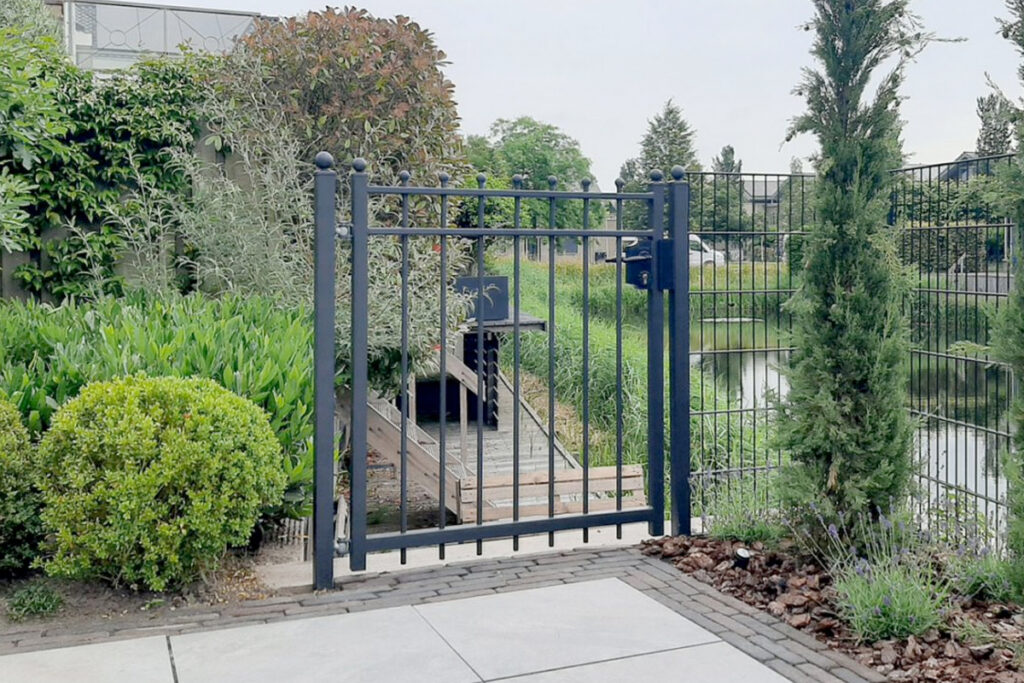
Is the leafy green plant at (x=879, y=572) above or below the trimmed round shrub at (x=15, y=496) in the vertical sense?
below

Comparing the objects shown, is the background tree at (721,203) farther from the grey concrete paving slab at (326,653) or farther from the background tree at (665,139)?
the background tree at (665,139)

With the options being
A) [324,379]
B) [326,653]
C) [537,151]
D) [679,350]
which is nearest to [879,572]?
[679,350]

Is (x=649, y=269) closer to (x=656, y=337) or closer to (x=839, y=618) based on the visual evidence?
(x=656, y=337)

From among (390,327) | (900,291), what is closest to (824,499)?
(900,291)

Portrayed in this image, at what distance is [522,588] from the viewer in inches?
142

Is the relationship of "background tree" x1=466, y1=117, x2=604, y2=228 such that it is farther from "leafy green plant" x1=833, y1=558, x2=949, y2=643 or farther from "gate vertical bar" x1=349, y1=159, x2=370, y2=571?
"leafy green plant" x1=833, y1=558, x2=949, y2=643

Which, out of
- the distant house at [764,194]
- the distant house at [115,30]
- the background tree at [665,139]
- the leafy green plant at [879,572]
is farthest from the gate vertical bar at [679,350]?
the background tree at [665,139]

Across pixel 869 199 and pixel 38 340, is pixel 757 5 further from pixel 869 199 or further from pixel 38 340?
pixel 38 340

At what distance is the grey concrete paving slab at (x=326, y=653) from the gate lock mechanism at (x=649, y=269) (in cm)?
185

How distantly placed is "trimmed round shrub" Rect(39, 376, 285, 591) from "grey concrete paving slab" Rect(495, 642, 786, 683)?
131cm

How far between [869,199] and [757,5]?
210 centimetres

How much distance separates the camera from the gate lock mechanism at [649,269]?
4250 mm

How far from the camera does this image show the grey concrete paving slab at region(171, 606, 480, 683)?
2773mm

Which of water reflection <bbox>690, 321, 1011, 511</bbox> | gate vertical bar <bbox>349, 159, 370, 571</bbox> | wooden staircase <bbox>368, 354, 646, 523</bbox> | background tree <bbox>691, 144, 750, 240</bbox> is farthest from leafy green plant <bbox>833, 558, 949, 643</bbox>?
background tree <bbox>691, 144, 750, 240</bbox>
